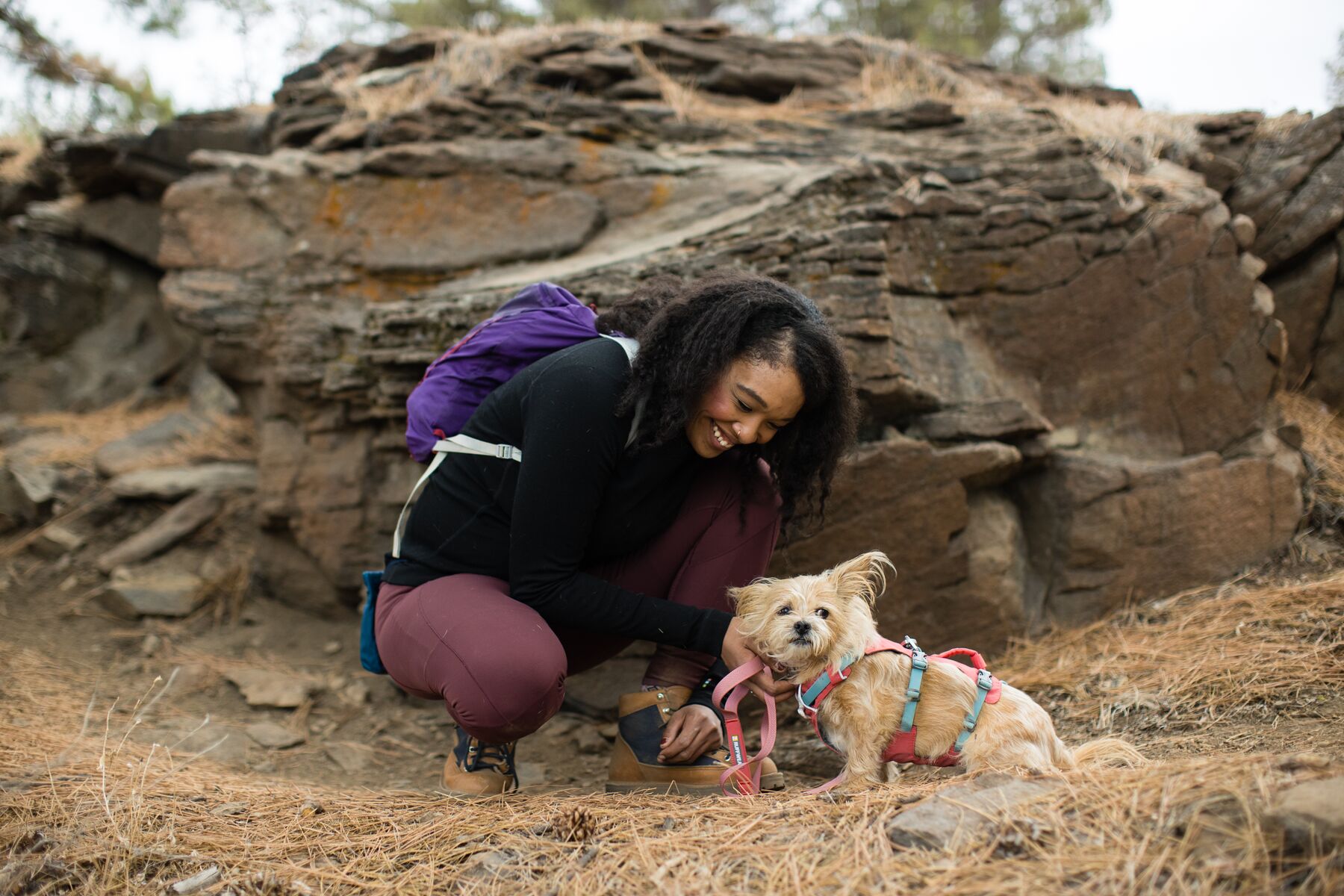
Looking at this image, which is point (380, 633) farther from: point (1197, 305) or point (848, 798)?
point (1197, 305)

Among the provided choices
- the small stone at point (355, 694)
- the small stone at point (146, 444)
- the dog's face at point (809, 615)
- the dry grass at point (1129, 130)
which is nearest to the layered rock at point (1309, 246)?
the dry grass at point (1129, 130)

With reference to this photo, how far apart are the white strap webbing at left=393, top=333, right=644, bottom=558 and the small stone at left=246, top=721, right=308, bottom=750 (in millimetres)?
1601

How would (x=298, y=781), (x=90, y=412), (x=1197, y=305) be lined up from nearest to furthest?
(x=298, y=781)
(x=1197, y=305)
(x=90, y=412)

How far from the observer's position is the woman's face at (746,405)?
2.98 meters

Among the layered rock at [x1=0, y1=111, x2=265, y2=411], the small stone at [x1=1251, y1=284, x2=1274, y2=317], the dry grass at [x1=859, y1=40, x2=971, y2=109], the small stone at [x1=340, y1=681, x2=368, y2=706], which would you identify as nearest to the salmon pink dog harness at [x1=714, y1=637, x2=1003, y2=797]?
the small stone at [x1=340, y1=681, x2=368, y2=706]

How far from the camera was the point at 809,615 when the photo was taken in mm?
3029

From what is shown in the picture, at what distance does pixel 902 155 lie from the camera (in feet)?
19.6

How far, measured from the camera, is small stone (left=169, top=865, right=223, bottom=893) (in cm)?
248

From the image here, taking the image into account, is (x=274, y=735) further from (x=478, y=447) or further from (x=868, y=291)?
(x=868, y=291)

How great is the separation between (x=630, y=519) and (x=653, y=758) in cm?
89

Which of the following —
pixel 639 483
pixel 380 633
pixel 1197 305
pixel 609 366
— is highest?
pixel 1197 305

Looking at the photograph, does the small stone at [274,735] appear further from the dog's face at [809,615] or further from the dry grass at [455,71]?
the dry grass at [455,71]

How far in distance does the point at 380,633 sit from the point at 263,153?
6.10 m

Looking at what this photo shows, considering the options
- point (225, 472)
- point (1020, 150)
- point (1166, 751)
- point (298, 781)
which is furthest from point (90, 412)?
point (1166, 751)
